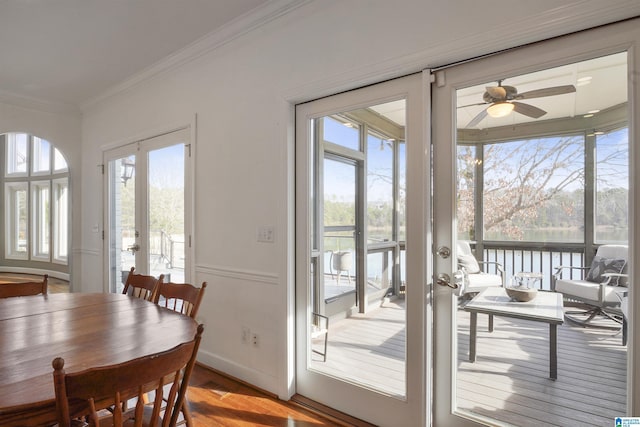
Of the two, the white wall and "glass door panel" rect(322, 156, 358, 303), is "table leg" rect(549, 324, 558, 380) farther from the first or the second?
the white wall

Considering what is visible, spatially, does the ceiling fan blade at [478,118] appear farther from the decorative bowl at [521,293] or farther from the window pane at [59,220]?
the window pane at [59,220]

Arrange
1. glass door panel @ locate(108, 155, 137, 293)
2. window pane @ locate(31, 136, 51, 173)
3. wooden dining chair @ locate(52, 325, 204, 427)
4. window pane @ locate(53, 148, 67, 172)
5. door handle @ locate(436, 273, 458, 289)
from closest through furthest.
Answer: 1. wooden dining chair @ locate(52, 325, 204, 427)
2. door handle @ locate(436, 273, 458, 289)
3. glass door panel @ locate(108, 155, 137, 293)
4. window pane @ locate(53, 148, 67, 172)
5. window pane @ locate(31, 136, 51, 173)

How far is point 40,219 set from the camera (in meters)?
7.33

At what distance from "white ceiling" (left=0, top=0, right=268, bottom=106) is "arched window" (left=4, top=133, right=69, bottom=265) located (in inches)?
153

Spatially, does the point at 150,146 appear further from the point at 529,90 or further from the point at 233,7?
the point at 529,90

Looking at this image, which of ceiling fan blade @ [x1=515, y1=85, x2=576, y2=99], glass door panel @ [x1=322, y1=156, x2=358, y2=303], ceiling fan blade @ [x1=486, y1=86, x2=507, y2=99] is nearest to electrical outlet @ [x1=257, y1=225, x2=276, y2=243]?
glass door panel @ [x1=322, y1=156, x2=358, y2=303]

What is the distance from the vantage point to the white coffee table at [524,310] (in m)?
1.68

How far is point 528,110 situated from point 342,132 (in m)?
1.08

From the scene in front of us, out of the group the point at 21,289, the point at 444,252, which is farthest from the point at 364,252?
the point at 21,289

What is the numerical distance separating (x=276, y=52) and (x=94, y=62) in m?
2.02

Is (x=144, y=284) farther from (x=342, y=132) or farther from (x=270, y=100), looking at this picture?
(x=342, y=132)

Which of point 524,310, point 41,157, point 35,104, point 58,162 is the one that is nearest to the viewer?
point 524,310

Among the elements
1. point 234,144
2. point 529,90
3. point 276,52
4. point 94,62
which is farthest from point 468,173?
point 94,62

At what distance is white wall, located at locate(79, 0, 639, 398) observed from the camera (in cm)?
171
